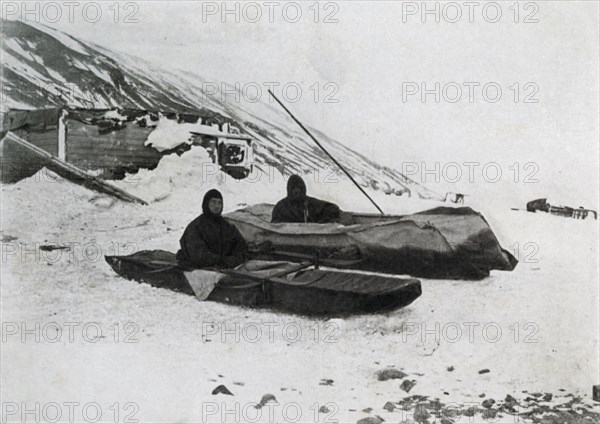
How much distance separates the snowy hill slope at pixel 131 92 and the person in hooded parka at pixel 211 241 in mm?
450

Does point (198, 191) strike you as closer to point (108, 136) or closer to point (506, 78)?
point (108, 136)

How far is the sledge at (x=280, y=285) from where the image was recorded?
9.53ft

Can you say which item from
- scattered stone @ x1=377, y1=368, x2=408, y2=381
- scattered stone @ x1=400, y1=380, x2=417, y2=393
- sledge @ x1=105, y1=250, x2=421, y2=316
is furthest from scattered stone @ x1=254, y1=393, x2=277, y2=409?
scattered stone @ x1=400, y1=380, x2=417, y2=393

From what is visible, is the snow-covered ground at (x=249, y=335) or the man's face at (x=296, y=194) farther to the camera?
the man's face at (x=296, y=194)

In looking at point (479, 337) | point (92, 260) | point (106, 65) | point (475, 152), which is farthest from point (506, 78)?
point (92, 260)

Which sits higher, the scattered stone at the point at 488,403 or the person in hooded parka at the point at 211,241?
the person in hooded parka at the point at 211,241

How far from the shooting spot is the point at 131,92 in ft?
10.8

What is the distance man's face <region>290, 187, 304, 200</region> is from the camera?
3324mm

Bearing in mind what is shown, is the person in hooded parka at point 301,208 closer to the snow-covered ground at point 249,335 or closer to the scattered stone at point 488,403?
the snow-covered ground at point 249,335

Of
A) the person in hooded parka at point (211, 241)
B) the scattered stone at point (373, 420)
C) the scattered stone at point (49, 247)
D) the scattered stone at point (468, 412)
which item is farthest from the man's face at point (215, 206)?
the scattered stone at point (468, 412)

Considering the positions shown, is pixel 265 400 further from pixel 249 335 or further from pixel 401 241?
pixel 401 241

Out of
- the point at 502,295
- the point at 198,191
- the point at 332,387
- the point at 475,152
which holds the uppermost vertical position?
the point at 475,152

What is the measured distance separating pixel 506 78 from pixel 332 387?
1.98 metres

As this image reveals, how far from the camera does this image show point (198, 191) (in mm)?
3350
